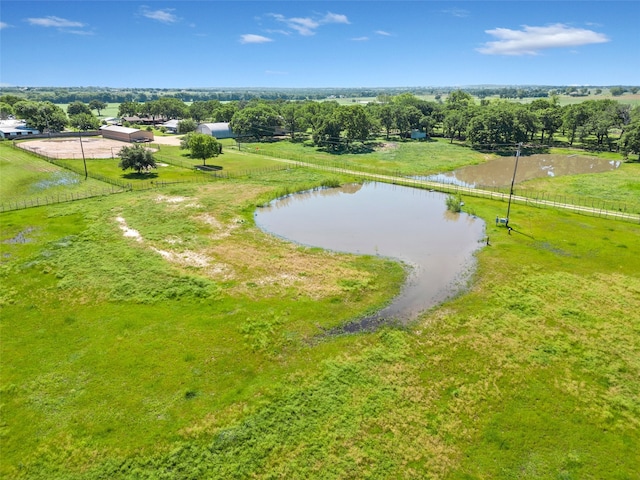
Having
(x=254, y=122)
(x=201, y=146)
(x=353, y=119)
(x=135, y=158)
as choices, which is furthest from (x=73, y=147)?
(x=353, y=119)

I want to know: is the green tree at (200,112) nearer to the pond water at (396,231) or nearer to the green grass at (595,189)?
the pond water at (396,231)

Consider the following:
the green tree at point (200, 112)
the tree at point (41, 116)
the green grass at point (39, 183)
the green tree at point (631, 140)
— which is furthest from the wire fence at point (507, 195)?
the green tree at point (200, 112)

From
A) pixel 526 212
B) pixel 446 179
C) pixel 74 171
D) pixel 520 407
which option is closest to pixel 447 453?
pixel 520 407

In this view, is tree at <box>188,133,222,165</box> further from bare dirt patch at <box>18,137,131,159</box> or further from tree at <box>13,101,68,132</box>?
tree at <box>13,101,68,132</box>

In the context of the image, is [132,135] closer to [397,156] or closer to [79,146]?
[79,146]

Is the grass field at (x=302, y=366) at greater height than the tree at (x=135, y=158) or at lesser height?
lesser

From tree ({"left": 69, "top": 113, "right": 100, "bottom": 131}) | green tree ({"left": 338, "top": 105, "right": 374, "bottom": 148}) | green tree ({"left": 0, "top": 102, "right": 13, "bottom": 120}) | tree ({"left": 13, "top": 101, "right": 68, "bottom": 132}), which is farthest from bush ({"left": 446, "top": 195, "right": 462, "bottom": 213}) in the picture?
green tree ({"left": 0, "top": 102, "right": 13, "bottom": 120})
